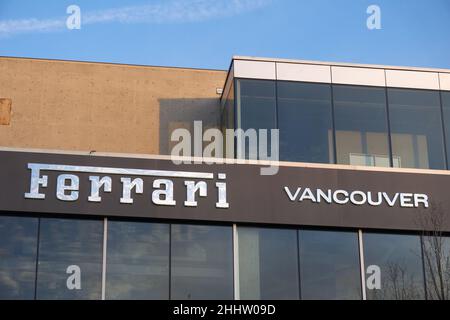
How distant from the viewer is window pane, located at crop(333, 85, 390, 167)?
25984 millimetres

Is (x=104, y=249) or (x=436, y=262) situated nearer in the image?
(x=104, y=249)

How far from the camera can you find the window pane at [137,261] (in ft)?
74.4

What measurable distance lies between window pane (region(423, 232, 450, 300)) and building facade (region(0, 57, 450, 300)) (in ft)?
0.14

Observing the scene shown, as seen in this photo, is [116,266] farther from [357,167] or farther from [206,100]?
[206,100]

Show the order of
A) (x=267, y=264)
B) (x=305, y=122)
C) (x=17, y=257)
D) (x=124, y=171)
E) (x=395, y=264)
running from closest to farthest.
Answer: (x=17, y=257) < (x=124, y=171) < (x=267, y=264) < (x=395, y=264) < (x=305, y=122)

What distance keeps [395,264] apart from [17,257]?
1109 cm

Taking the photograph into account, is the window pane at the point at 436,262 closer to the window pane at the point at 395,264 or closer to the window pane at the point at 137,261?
the window pane at the point at 395,264

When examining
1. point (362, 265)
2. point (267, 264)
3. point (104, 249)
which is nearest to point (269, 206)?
point (267, 264)

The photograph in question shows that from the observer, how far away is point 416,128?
26.6 m

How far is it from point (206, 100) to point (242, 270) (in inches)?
381

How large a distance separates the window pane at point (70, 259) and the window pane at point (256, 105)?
6024mm

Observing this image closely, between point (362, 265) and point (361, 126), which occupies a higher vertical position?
point (361, 126)

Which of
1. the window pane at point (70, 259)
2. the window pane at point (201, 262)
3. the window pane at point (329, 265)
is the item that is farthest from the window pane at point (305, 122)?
the window pane at point (70, 259)

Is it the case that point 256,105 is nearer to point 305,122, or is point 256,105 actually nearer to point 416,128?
point 305,122
